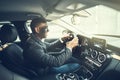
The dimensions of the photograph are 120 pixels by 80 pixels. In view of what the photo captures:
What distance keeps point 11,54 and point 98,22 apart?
83.2 inches

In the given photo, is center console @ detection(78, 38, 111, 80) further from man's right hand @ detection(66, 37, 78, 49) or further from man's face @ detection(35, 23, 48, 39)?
man's face @ detection(35, 23, 48, 39)

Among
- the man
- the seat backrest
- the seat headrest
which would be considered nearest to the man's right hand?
the man

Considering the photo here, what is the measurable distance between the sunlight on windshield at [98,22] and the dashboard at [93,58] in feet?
0.94

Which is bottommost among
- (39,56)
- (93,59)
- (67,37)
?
(93,59)

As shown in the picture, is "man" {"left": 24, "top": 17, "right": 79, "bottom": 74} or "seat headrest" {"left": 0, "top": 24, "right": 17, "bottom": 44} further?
"seat headrest" {"left": 0, "top": 24, "right": 17, "bottom": 44}

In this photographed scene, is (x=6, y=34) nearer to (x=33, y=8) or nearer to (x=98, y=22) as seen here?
(x=33, y=8)

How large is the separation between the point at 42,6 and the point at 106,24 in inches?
71.3

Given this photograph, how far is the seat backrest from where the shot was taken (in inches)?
136

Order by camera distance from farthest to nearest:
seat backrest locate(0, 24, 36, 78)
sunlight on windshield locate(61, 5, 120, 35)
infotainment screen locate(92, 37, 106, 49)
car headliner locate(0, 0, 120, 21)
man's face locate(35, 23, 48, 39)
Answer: sunlight on windshield locate(61, 5, 120, 35), man's face locate(35, 23, 48, 39), seat backrest locate(0, 24, 36, 78), infotainment screen locate(92, 37, 106, 49), car headliner locate(0, 0, 120, 21)

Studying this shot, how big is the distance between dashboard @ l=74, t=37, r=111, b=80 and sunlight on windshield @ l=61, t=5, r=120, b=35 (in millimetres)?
287

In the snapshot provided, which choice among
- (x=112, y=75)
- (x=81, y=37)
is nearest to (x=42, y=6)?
(x=81, y=37)

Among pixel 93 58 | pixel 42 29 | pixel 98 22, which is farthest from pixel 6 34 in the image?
pixel 98 22

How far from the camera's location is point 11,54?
3.55 metres

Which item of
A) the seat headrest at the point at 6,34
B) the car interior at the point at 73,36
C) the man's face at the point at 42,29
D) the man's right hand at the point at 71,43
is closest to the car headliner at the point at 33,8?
the car interior at the point at 73,36
